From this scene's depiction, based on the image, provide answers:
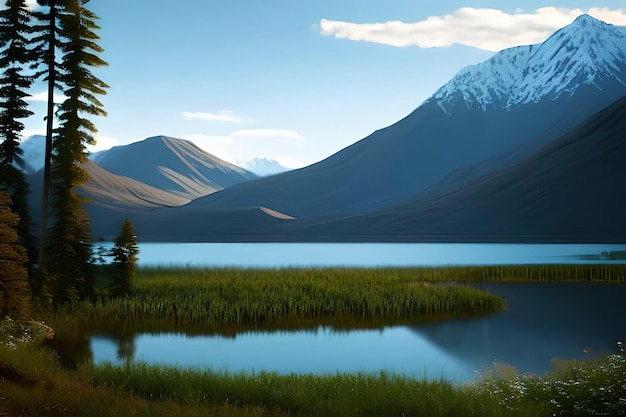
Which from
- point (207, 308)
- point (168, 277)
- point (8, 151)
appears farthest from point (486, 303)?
point (8, 151)

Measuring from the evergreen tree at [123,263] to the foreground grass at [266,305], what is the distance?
1.04 metres

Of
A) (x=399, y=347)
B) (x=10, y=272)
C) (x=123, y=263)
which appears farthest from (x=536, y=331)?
(x=10, y=272)

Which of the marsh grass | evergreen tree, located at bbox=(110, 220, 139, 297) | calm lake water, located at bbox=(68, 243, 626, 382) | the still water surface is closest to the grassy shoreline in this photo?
the marsh grass

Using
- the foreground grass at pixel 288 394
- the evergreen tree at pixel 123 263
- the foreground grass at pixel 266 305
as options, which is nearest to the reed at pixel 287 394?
the foreground grass at pixel 288 394

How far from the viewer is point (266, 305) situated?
41.9m

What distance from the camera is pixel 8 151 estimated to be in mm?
39844

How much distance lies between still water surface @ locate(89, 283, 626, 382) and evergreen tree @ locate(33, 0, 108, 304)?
27.4ft

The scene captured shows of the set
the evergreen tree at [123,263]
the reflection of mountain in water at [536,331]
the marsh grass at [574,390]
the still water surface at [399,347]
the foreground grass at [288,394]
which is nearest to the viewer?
the marsh grass at [574,390]

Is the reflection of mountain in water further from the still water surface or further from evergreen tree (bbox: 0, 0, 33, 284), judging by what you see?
evergreen tree (bbox: 0, 0, 33, 284)

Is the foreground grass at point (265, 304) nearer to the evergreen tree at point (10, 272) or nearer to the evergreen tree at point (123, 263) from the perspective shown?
the evergreen tree at point (123, 263)

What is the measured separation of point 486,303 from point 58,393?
36541 millimetres

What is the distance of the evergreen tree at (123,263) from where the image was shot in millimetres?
44562

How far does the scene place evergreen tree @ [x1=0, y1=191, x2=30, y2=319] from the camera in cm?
2784

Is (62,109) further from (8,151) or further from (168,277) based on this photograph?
(168,277)
